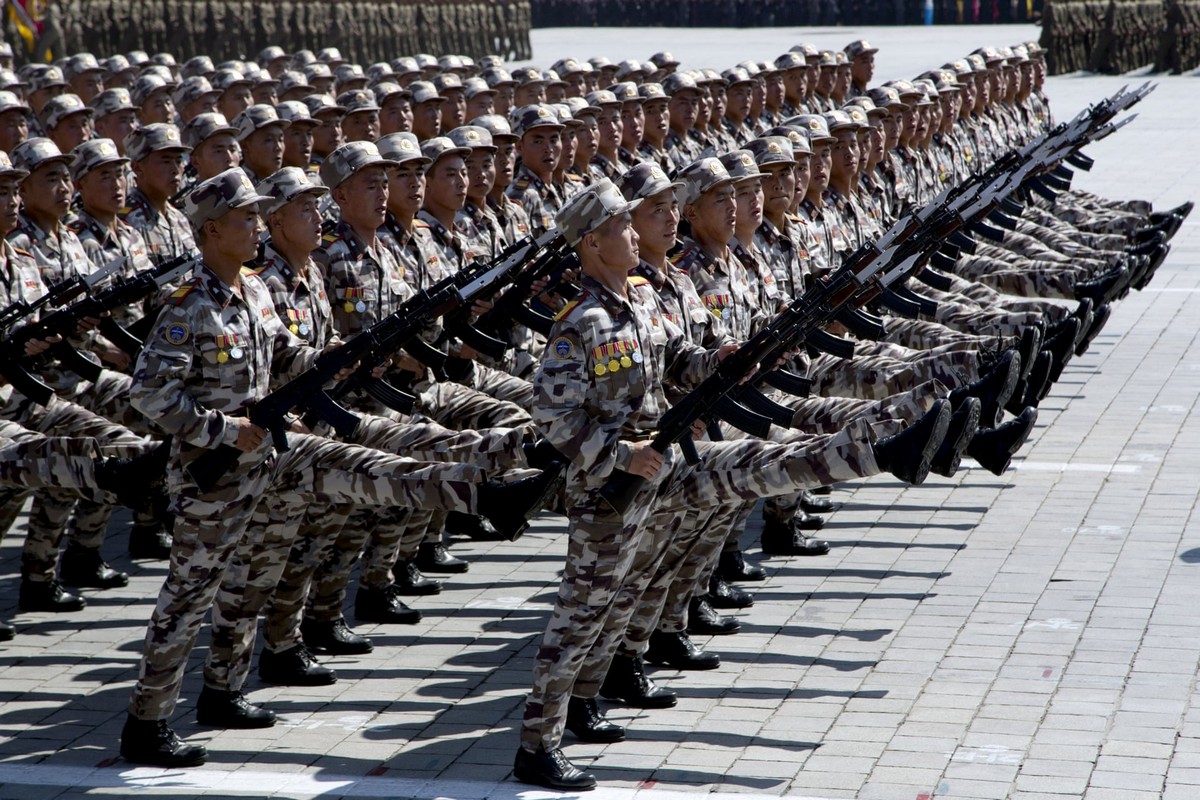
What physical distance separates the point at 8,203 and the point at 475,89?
6784 millimetres

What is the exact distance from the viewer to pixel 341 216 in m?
8.11

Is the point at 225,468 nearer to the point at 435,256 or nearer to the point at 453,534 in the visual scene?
the point at 435,256

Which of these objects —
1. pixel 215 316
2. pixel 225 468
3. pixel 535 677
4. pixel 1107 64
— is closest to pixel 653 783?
pixel 535 677

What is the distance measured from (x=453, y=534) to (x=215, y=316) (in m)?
3.85

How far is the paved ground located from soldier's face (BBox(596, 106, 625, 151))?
335 cm

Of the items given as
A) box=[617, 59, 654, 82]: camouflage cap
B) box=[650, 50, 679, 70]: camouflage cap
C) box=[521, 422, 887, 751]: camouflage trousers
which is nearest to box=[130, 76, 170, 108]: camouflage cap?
box=[617, 59, 654, 82]: camouflage cap

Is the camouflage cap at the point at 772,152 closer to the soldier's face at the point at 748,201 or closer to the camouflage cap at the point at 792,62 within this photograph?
the soldier's face at the point at 748,201

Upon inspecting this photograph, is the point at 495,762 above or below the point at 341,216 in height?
below


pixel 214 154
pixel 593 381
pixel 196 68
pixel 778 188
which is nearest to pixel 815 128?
pixel 778 188

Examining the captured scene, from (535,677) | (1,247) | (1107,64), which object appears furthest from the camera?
(1107,64)

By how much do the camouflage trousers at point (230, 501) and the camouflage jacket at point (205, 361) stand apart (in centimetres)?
16

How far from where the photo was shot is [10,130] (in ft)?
40.6

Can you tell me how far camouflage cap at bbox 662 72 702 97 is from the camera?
47.1ft

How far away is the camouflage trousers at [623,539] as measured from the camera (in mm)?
5922
